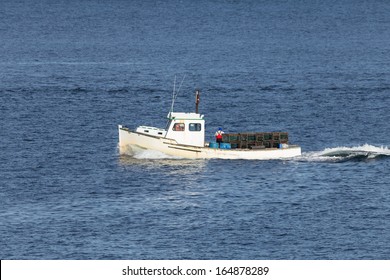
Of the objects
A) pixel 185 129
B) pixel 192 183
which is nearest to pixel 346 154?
pixel 185 129

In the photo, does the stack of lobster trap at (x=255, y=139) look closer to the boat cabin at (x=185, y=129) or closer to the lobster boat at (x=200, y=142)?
the lobster boat at (x=200, y=142)

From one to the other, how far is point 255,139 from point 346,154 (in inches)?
375

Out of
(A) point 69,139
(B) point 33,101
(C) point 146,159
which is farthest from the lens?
(B) point 33,101

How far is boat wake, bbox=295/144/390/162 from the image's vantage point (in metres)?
126

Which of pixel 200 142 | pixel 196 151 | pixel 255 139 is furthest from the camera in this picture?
pixel 200 142

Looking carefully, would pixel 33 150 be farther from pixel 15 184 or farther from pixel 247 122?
pixel 247 122

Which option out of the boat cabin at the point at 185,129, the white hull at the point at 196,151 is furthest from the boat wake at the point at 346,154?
the boat cabin at the point at 185,129

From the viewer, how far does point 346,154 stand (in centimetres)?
12781

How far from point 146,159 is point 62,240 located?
1056 inches

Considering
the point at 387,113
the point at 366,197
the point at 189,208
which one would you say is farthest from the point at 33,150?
the point at 387,113

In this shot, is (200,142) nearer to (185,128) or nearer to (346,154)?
(185,128)

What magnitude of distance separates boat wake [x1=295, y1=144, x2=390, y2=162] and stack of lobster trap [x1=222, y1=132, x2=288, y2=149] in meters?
2.74

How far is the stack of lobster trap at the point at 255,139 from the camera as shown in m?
125

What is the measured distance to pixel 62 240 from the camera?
326ft
